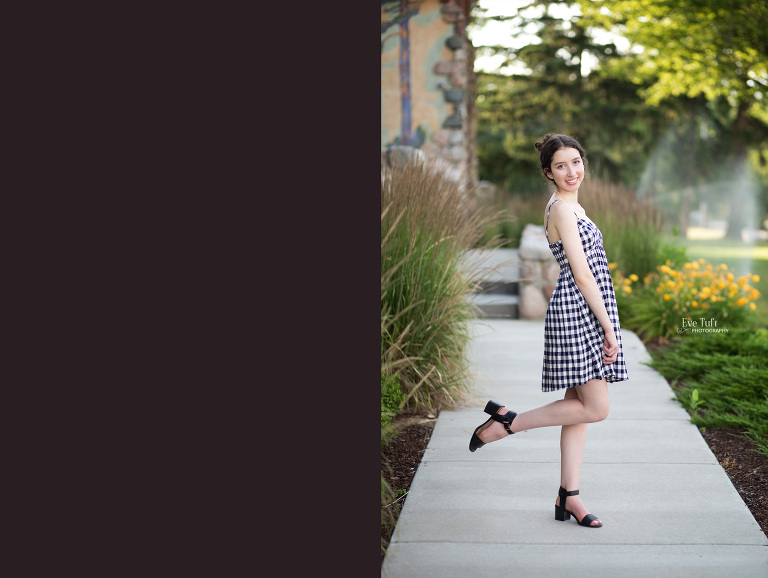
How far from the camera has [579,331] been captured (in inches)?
116

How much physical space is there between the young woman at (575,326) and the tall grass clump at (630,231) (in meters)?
5.68

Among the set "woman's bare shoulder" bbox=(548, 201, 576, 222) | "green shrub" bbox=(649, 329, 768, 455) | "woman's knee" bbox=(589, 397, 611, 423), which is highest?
"woman's bare shoulder" bbox=(548, 201, 576, 222)

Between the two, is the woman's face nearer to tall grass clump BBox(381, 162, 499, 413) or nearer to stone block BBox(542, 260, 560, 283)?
tall grass clump BBox(381, 162, 499, 413)

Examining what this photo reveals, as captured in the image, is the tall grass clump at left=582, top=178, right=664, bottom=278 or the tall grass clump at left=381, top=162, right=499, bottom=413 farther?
the tall grass clump at left=582, top=178, right=664, bottom=278

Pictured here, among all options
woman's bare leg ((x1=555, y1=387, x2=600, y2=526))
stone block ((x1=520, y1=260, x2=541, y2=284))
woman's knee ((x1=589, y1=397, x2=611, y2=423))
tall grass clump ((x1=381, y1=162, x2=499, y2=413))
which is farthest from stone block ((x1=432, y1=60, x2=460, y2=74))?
woman's knee ((x1=589, y1=397, x2=611, y2=423))

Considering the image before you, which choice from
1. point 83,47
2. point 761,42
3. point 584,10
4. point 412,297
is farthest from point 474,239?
point 584,10

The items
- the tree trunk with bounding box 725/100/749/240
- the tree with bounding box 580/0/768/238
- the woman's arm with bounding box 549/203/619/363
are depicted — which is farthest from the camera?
the tree trunk with bounding box 725/100/749/240

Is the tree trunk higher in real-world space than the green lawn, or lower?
higher

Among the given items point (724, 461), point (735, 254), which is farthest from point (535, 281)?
point (735, 254)

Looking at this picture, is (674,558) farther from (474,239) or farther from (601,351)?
(474,239)

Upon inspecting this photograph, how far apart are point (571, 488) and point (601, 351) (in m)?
0.55

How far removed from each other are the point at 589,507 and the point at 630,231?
5754 mm

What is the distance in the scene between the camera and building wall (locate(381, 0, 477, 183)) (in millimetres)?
12250

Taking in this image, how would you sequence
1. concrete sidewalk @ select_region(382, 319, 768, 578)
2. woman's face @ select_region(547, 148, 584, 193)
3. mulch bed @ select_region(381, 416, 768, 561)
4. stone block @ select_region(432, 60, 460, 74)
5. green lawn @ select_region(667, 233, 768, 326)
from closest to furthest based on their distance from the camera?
1. concrete sidewalk @ select_region(382, 319, 768, 578)
2. woman's face @ select_region(547, 148, 584, 193)
3. mulch bed @ select_region(381, 416, 768, 561)
4. stone block @ select_region(432, 60, 460, 74)
5. green lawn @ select_region(667, 233, 768, 326)
